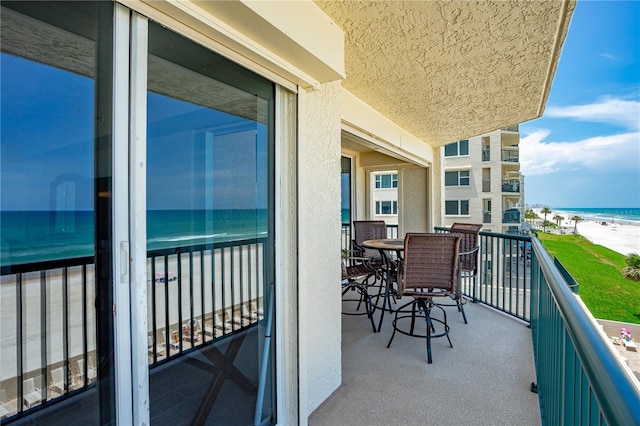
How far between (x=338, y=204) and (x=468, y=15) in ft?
4.75

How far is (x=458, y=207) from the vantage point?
62.9ft

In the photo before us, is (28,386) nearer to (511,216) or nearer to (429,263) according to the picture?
(429,263)

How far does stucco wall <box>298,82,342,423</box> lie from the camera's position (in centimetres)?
192

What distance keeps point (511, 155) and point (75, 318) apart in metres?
23.0

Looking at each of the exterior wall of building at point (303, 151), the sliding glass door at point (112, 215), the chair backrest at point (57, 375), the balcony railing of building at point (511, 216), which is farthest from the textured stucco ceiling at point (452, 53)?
the balcony railing of building at point (511, 216)

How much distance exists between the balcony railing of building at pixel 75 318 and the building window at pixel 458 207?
19658 millimetres

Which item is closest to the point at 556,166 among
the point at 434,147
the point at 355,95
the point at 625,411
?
the point at 434,147

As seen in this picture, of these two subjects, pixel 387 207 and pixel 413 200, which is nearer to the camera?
pixel 413 200

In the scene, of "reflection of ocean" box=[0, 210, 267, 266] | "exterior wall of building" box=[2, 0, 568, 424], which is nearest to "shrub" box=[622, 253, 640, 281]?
"exterior wall of building" box=[2, 0, 568, 424]

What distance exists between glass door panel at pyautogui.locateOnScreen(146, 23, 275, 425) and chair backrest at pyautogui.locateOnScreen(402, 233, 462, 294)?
59.6 inches

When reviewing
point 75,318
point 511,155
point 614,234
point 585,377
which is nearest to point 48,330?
point 75,318

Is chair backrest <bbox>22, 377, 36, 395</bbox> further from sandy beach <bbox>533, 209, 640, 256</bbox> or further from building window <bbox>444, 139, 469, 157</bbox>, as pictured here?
sandy beach <bbox>533, 209, 640, 256</bbox>

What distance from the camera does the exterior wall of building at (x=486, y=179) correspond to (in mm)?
18812

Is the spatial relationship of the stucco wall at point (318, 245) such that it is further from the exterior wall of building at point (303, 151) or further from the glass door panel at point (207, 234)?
the glass door panel at point (207, 234)
